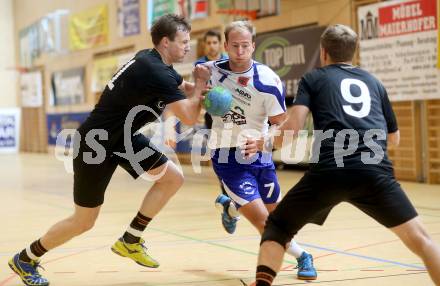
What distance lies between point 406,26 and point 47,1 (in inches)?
751

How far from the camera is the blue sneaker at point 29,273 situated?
479 cm

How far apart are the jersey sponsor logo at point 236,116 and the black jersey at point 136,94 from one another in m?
0.42

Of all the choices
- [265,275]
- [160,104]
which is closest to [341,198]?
[265,275]

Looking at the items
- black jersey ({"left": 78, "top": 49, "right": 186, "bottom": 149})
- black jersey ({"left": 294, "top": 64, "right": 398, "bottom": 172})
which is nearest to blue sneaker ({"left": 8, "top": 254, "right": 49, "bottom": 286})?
black jersey ({"left": 78, "top": 49, "right": 186, "bottom": 149})

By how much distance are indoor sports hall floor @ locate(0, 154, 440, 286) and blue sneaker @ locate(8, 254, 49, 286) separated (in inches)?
7.6

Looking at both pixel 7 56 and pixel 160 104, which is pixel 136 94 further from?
pixel 7 56

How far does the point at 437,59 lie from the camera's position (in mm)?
11352

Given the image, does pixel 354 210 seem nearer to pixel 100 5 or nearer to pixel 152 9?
pixel 152 9

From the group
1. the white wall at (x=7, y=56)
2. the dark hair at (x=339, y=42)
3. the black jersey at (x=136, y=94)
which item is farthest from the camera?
the white wall at (x=7, y=56)

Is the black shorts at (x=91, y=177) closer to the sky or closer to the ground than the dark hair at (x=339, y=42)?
closer to the ground

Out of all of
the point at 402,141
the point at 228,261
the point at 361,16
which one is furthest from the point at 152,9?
the point at 228,261

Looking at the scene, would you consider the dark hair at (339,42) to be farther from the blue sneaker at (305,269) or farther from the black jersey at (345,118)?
the blue sneaker at (305,269)

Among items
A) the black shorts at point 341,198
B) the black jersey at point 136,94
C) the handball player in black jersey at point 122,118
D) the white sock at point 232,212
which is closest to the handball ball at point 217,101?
the handball player in black jersey at point 122,118

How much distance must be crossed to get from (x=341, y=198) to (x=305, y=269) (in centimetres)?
133
